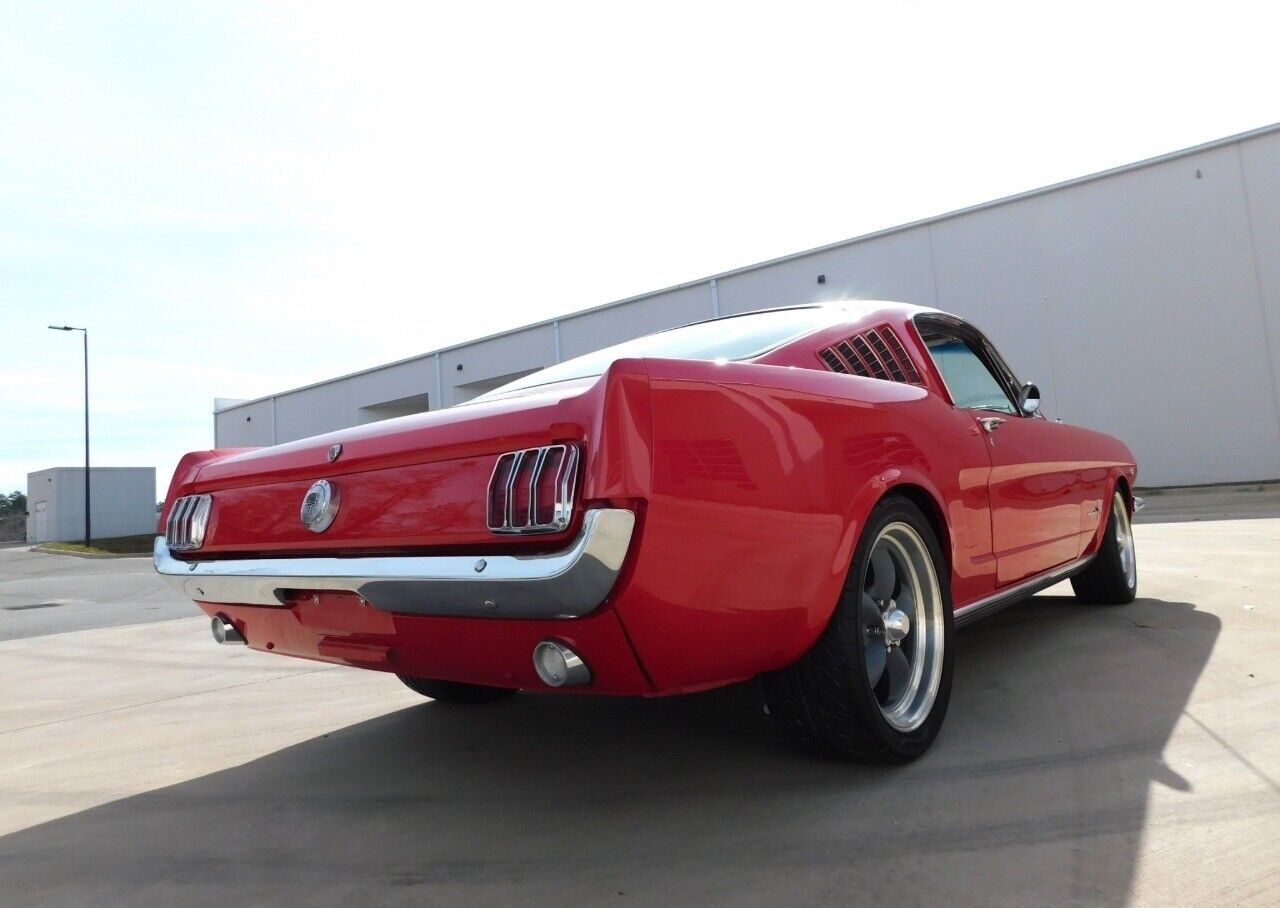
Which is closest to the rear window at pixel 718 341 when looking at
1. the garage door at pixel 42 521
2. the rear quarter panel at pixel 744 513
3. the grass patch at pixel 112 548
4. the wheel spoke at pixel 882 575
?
the rear quarter panel at pixel 744 513

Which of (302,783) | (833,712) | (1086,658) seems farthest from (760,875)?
(1086,658)

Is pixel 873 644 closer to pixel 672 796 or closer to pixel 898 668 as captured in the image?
pixel 898 668

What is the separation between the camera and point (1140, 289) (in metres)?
15.9

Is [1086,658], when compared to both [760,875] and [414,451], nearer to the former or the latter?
[760,875]

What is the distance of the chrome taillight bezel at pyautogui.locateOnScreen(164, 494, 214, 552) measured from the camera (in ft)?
8.62

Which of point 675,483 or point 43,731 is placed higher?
point 675,483

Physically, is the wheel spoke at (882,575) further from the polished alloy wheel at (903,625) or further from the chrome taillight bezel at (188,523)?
the chrome taillight bezel at (188,523)

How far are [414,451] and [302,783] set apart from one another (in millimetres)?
1264

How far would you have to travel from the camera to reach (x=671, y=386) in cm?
182

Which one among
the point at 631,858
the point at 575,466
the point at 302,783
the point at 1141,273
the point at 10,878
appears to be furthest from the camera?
the point at 1141,273

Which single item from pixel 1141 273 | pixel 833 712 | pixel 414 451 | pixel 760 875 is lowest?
pixel 760 875

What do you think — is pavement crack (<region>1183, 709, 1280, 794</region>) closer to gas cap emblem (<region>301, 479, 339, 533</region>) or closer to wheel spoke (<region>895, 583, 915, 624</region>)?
wheel spoke (<region>895, 583, 915, 624</region>)

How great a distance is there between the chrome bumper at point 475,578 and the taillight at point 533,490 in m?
0.06

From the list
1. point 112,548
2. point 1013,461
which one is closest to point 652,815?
point 1013,461
